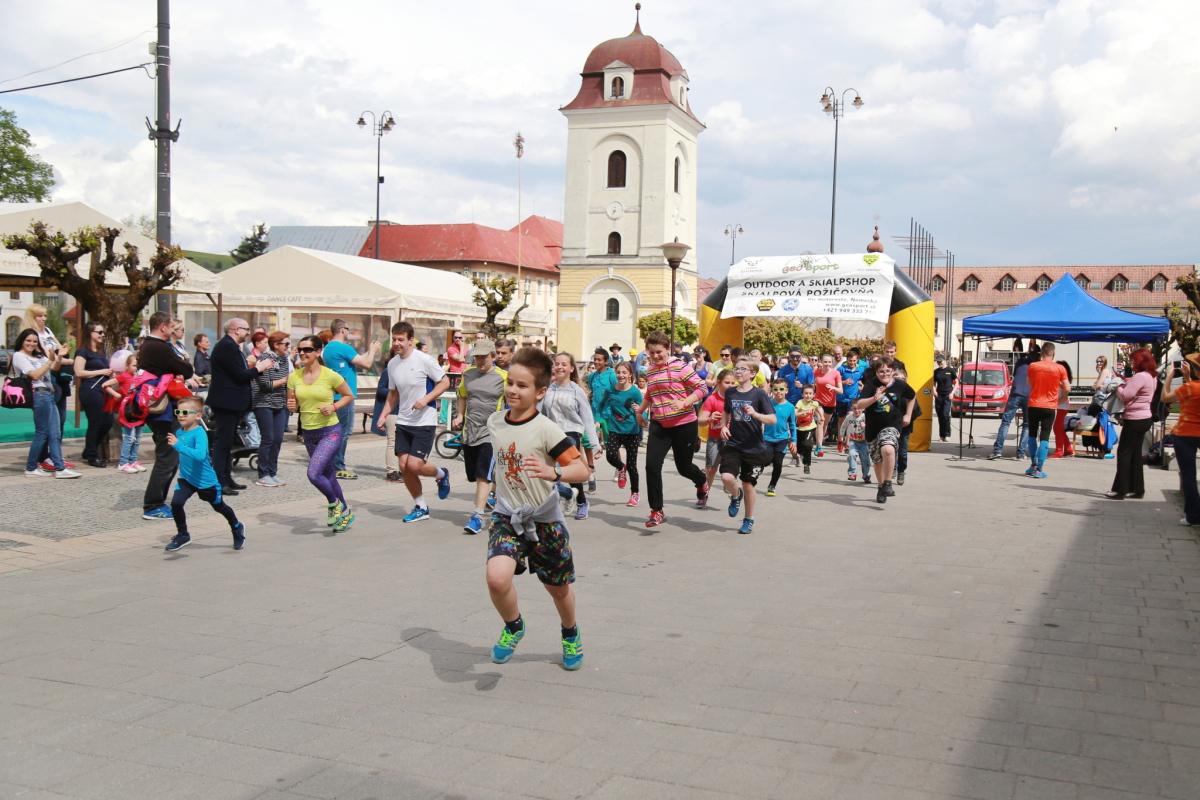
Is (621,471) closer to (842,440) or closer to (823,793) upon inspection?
(842,440)

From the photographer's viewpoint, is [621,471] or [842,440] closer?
[621,471]

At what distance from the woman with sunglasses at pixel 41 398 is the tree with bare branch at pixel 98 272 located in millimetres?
1275

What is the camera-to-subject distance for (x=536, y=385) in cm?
512

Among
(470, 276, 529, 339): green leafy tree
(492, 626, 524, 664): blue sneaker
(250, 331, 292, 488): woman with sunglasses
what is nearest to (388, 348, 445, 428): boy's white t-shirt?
(250, 331, 292, 488): woman with sunglasses

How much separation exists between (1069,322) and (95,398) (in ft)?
47.0

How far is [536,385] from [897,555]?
14.9 ft

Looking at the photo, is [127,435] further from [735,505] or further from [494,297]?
[494,297]

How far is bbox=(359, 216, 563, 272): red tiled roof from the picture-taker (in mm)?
87750

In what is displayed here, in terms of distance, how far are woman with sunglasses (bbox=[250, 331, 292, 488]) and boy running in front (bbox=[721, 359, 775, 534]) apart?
5.25 metres

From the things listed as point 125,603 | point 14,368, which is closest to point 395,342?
point 125,603

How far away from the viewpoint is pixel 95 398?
1248cm

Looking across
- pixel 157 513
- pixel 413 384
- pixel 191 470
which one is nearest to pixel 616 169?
pixel 413 384

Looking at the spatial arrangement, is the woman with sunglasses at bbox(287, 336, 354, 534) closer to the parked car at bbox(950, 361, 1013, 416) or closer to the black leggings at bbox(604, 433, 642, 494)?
→ the black leggings at bbox(604, 433, 642, 494)

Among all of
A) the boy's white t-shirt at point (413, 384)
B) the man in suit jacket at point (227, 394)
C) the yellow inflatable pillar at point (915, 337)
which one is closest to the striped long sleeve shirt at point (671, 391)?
the boy's white t-shirt at point (413, 384)
